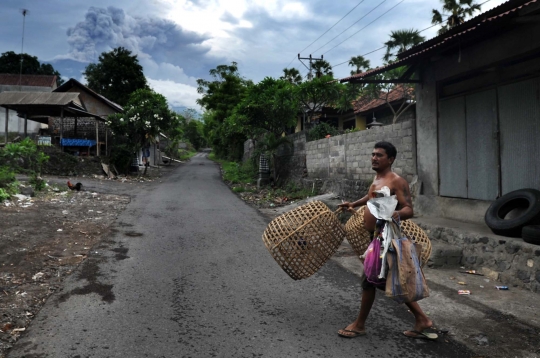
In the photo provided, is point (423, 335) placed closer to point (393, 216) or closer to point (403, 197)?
point (393, 216)

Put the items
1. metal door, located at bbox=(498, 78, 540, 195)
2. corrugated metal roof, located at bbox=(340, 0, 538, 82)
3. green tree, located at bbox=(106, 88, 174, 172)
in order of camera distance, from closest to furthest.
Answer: corrugated metal roof, located at bbox=(340, 0, 538, 82), metal door, located at bbox=(498, 78, 540, 195), green tree, located at bbox=(106, 88, 174, 172)

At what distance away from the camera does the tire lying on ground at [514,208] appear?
5.46 metres

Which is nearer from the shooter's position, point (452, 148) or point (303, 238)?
point (303, 238)

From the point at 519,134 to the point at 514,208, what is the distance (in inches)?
45.1

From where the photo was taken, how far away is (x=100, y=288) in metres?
4.66

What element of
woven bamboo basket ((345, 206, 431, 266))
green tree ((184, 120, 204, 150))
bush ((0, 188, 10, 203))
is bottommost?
woven bamboo basket ((345, 206, 431, 266))

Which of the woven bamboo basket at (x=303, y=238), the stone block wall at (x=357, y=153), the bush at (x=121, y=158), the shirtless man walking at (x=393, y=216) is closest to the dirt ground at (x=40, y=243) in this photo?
the woven bamboo basket at (x=303, y=238)

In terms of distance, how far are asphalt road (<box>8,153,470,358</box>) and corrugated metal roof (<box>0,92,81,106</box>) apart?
694 inches

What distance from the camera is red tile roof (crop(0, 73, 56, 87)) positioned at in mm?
45031

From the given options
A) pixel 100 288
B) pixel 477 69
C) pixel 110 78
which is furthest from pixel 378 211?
pixel 110 78

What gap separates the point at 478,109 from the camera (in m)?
7.07

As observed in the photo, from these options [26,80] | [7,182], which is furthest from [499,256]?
[26,80]

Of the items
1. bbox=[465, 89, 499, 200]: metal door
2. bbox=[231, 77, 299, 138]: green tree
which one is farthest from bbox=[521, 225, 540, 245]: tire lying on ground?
bbox=[231, 77, 299, 138]: green tree

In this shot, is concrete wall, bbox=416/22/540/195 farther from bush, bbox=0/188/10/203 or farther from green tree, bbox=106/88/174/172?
green tree, bbox=106/88/174/172
